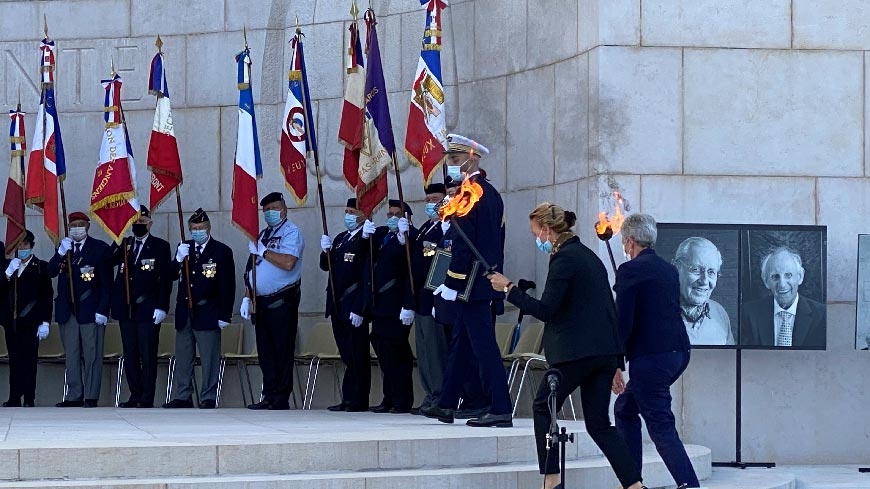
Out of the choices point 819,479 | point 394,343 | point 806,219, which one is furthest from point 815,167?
point 394,343

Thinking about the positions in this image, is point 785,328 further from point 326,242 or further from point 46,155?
point 46,155

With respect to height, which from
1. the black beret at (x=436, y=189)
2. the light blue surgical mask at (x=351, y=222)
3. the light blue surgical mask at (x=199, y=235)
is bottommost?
the light blue surgical mask at (x=199, y=235)

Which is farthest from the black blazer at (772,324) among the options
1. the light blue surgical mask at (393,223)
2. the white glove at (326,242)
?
the white glove at (326,242)

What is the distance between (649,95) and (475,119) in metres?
2.16

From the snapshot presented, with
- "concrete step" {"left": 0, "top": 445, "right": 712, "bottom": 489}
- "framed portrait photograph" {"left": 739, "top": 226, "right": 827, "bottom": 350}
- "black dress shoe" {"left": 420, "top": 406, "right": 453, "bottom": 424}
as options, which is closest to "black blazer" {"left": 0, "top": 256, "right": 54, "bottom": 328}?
"black dress shoe" {"left": 420, "top": 406, "right": 453, "bottom": 424}

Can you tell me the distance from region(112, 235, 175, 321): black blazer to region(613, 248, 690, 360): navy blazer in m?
6.48

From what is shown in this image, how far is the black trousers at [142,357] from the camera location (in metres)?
13.1

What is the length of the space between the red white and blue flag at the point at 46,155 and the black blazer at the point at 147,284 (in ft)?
2.53

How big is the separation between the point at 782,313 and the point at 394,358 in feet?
9.97

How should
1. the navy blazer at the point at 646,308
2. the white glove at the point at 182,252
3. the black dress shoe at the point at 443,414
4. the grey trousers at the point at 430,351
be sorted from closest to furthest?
the navy blazer at the point at 646,308
the black dress shoe at the point at 443,414
the grey trousers at the point at 430,351
the white glove at the point at 182,252

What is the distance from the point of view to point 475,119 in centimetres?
1277

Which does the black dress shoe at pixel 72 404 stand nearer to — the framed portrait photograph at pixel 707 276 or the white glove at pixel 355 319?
the white glove at pixel 355 319

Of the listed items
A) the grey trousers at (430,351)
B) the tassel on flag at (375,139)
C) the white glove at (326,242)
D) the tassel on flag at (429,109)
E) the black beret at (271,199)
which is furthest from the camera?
the black beret at (271,199)

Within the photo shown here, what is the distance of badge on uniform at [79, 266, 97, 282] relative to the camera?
43.5ft
